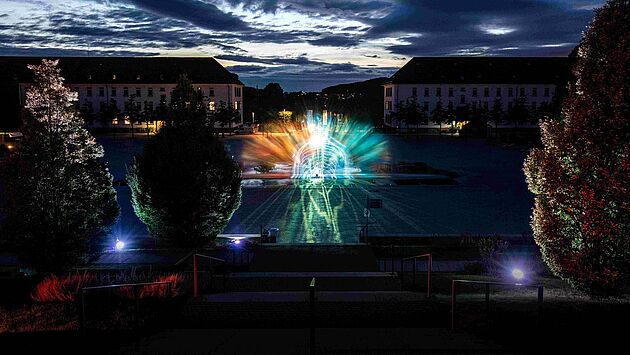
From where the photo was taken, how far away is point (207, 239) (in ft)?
59.9

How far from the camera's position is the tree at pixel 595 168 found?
10.8m

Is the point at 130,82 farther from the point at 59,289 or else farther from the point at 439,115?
the point at 59,289

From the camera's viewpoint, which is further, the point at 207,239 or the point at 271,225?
the point at 271,225

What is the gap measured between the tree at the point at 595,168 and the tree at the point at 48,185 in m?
10.9

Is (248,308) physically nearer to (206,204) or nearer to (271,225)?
(206,204)

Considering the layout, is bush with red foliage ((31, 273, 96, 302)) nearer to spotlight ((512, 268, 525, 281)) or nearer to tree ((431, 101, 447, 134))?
spotlight ((512, 268, 525, 281))

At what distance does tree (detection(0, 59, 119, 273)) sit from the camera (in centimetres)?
1452

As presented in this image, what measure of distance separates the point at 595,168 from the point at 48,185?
12.1 meters

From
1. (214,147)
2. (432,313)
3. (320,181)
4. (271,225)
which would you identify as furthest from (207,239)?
(320,181)

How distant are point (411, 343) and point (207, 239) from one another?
11.3m

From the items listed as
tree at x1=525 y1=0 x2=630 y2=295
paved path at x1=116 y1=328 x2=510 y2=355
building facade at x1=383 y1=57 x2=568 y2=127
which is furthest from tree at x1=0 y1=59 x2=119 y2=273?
building facade at x1=383 y1=57 x2=568 y2=127

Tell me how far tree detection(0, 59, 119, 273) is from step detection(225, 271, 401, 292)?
4.40m

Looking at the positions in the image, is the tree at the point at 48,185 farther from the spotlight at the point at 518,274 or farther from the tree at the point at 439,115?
the tree at the point at 439,115

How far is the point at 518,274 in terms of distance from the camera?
1501cm
